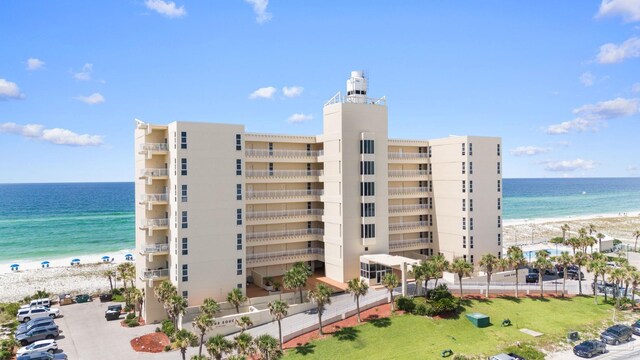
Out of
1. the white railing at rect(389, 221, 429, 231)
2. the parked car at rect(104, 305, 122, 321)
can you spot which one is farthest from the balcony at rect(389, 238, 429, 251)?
the parked car at rect(104, 305, 122, 321)

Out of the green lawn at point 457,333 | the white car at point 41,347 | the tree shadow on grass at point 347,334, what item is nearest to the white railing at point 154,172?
the white car at point 41,347

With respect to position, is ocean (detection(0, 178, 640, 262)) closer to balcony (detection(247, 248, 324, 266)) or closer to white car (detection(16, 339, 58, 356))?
balcony (detection(247, 248, 324, 266))

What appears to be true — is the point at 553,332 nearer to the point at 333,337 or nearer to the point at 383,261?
the point at 383,261

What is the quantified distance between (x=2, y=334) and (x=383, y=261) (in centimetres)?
4093

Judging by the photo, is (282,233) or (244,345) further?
(282,233)

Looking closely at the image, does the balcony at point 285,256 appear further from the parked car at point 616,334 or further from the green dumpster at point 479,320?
the parked car at point 616,334

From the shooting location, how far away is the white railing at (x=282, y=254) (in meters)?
53.0

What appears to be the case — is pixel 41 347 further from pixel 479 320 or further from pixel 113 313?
pixel 479 320

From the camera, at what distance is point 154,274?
44.1 meters

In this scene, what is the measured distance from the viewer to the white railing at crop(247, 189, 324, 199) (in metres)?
52.7

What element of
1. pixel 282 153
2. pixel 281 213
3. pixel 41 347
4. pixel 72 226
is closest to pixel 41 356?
pixel 41 347

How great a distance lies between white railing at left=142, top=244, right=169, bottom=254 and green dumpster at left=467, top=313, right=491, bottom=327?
105ft

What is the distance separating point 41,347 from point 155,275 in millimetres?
11148

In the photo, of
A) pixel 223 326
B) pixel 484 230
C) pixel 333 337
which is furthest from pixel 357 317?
pixel 484 230
